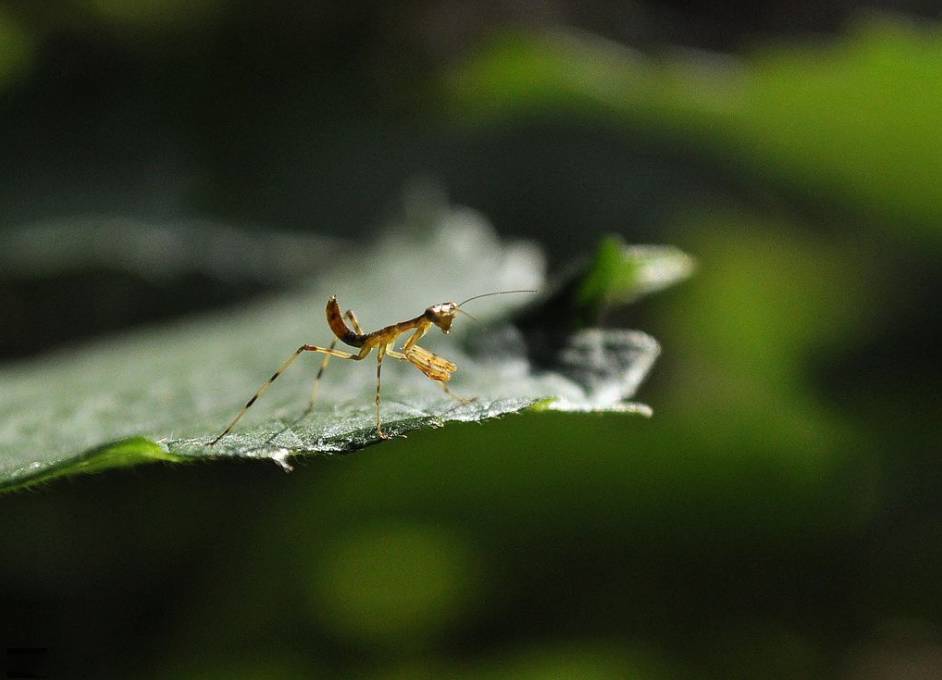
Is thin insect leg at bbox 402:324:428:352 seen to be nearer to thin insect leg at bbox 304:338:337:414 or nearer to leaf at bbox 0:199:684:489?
leaf at bbox 0:199:684:489

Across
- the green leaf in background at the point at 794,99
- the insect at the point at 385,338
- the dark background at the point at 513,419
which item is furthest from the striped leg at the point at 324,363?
the green leaf in background at the point at 794,99

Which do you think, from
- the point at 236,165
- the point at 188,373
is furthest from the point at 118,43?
the point at 188,373

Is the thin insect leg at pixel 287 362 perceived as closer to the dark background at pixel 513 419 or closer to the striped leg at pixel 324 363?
the striped leg at pixel 324 363

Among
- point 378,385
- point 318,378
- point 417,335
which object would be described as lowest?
point 378,385

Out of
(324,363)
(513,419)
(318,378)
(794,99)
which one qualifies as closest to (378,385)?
(318,378)

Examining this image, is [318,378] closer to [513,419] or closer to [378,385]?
[378,385]

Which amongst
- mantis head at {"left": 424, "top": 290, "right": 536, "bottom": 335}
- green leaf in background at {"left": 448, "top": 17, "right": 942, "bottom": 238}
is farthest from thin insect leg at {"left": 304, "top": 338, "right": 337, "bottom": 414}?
green leaf in background at {"left": 448, "top": 17, "right": 942, "bottom": 238}
